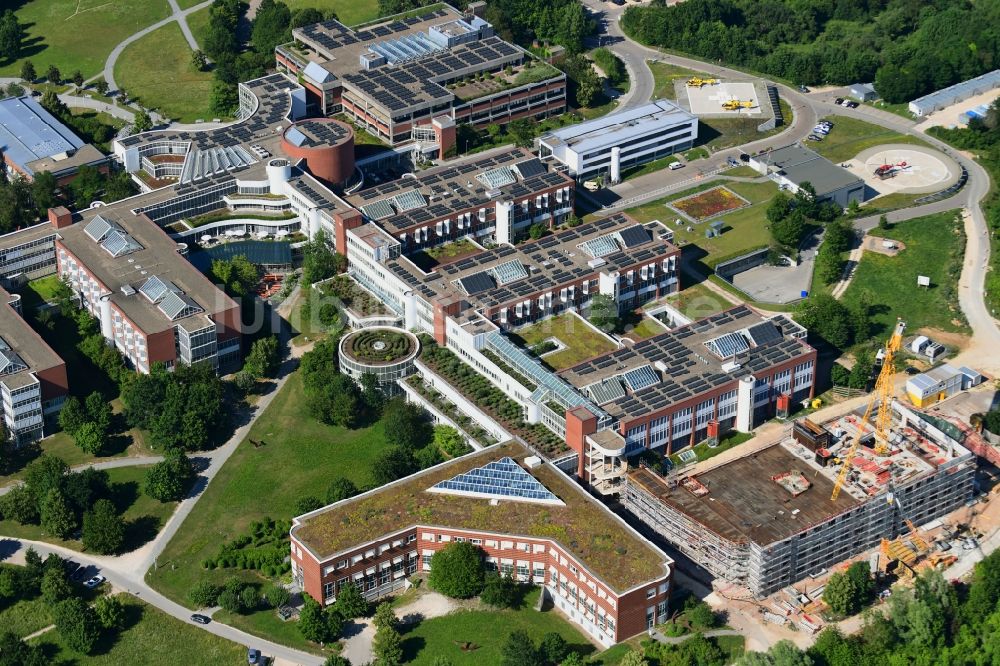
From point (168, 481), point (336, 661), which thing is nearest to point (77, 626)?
point (168, 481)

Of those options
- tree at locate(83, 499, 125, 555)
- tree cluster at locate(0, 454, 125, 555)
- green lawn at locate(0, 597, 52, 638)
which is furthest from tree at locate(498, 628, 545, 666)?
green lawn at locate(0, 597, 52, 638)

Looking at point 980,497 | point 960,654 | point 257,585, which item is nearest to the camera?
point 960,654

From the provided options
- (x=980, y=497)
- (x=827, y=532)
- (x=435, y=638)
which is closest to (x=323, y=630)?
(x=435, y=638)

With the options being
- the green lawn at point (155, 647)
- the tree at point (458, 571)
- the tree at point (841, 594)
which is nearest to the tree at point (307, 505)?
the tree at point (458, 571)

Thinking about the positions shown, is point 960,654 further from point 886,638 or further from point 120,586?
point 120,586

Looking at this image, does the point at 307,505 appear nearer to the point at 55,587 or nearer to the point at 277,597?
the point at 277,597
